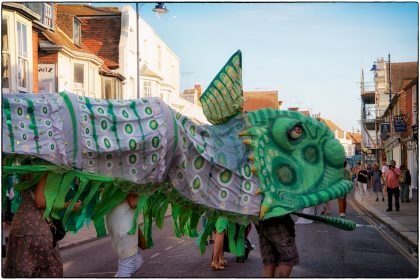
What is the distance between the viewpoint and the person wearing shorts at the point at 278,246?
5.10 metres

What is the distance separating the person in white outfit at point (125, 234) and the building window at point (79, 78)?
20.7 metres

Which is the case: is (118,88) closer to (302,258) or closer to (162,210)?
(302,258)

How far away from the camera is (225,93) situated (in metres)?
4.85

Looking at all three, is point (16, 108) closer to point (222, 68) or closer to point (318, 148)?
point (222, 68)

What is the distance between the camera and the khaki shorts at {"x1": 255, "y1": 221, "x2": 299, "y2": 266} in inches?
201

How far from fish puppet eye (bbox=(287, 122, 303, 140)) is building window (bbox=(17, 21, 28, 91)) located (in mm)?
14738

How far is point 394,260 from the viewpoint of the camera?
364 inches

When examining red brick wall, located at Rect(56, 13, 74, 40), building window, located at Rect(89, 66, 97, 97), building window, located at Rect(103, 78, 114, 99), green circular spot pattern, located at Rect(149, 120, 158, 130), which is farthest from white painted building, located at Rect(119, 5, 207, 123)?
green circular spot pattern, located at Rect(149, 120, 158, 130)

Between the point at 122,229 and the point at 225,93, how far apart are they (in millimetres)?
1456

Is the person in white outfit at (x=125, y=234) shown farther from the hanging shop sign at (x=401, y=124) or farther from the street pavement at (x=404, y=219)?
the hanging shop sign at (x=401, y=124)

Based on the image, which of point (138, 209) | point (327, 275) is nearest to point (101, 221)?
point (138, 209)

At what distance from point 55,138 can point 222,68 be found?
1468 millimetres

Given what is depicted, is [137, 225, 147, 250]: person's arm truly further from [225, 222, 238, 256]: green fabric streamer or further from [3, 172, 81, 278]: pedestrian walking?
[3, 172, 81, 278]: pedestrian walking

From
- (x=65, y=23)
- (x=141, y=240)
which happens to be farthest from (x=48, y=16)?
(x=141, y=240)
